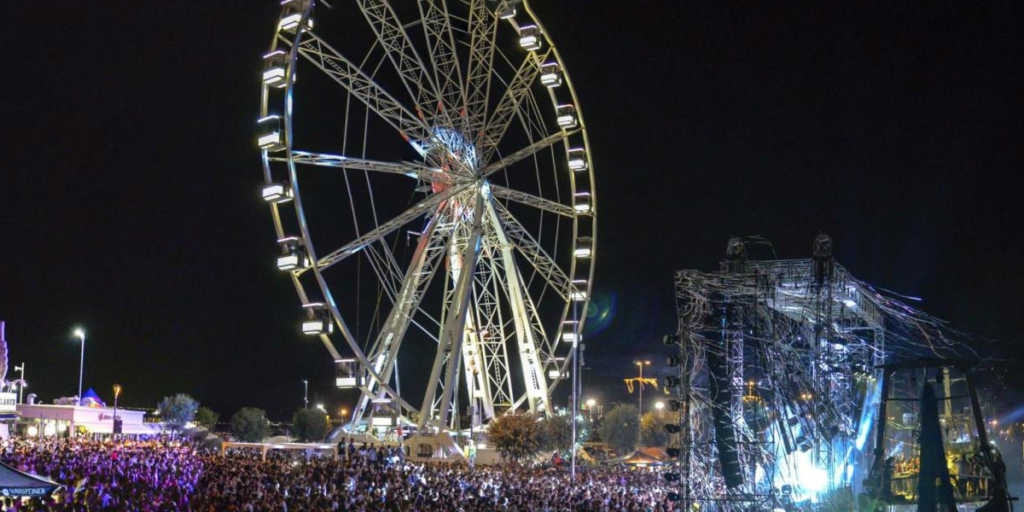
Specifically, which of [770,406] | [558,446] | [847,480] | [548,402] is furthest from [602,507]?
[558,446]

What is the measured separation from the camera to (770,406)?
24719 mm

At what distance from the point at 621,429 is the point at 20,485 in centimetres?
6131

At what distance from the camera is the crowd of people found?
16844mm

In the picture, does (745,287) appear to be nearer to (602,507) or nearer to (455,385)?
(602,507)

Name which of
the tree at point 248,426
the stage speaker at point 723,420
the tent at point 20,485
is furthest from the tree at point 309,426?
the tent at point 20,485

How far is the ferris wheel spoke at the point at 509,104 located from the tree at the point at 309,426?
39.3 meters

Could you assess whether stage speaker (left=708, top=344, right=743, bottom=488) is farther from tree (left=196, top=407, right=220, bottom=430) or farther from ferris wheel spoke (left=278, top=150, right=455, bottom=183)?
tree (left=196, top=407, right=220, bottom=430)

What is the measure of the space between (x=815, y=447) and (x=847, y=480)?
4.20ft

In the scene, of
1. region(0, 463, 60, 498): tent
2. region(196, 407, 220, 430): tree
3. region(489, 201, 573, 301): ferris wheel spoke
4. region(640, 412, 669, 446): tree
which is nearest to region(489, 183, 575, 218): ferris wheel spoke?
region(489, 201, 573, 301): ferris wheel spoke

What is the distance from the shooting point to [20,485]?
13.3 metres

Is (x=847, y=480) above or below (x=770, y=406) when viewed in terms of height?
below

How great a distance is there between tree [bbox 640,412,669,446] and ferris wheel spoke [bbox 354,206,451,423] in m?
32.3

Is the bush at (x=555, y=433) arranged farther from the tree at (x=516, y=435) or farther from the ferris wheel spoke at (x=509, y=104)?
the ferris wheel spoke at (x=509, y=104)

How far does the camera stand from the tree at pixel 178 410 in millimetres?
74519
